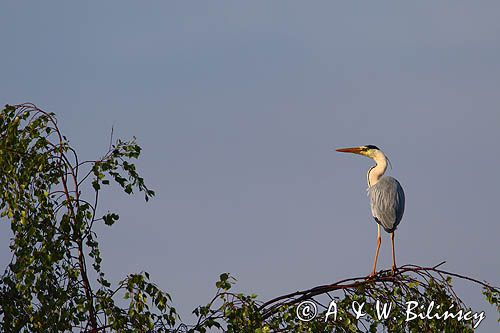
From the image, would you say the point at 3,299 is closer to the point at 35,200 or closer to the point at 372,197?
the point at 35,200

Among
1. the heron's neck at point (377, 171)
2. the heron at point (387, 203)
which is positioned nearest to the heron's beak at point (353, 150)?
the heron's neck at point (377, 171)

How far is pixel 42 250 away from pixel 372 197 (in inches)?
252

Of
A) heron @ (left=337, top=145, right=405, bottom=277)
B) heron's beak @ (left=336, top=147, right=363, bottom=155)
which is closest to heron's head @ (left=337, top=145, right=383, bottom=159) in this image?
heron's beak @ (left=336, top=147, right=363, bottom=155)

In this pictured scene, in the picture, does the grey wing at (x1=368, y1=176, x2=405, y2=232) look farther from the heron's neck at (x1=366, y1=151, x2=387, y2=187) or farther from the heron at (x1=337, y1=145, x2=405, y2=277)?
the heron's neck at (x1=366, y1=151, x2=387, y2=187)

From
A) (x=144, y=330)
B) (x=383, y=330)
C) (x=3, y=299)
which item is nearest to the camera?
(x=144, y=330)

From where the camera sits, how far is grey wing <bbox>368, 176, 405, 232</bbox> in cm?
1229

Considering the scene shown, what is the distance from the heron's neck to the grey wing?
775mm

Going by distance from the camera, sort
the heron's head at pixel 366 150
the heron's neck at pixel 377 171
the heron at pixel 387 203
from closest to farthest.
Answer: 1. the heron at pixel 387 203
2. the heron's neck at pixel 377 171
3. the heron's head at pixel 366 150

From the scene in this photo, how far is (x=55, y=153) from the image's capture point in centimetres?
735

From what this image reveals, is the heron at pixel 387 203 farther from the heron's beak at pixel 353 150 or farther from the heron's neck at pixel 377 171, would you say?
the heron's beak at pixel 353 150

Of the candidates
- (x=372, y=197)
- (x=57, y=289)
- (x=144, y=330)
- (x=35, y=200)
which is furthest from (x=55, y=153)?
(x=372, y=197)

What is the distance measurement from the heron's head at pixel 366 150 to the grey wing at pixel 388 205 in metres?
1.22

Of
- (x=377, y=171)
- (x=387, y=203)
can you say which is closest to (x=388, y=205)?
(x=387, y=203)

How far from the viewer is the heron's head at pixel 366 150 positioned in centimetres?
1373
